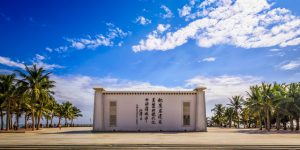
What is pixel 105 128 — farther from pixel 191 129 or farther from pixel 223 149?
pixel 223 149

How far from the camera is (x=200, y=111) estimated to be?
3675 centimetres

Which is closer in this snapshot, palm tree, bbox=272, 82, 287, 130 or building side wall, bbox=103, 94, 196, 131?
building side wall, bbox=103, 94, 196, 131

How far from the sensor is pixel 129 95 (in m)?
37.1

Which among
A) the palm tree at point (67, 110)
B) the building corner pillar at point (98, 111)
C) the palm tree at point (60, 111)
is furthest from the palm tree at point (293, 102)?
the palm tree at point (67, 110)

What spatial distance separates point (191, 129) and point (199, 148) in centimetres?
2181

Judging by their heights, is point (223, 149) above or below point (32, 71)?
below

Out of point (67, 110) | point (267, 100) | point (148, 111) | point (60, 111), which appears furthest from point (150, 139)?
point (67, 110)

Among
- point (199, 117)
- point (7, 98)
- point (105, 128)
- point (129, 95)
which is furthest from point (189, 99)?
point (7, 98)

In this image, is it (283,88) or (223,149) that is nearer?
(223,149)

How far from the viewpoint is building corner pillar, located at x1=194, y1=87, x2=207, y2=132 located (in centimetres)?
3659

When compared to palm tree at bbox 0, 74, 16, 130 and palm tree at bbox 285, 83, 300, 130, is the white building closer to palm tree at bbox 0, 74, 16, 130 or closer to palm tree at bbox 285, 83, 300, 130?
palm tree at bbox 0, 74, 16, 130

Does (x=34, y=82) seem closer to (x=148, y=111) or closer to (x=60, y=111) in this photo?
(x=148, y=111)

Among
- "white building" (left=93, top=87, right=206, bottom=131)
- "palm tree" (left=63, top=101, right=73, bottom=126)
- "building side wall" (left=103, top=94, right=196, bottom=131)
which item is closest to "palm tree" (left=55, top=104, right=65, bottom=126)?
"palm tree" (left=63, top=101, right=73, bottom=126)

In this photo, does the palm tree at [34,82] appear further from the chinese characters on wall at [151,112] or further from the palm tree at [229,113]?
the palm tree at [229,113]
